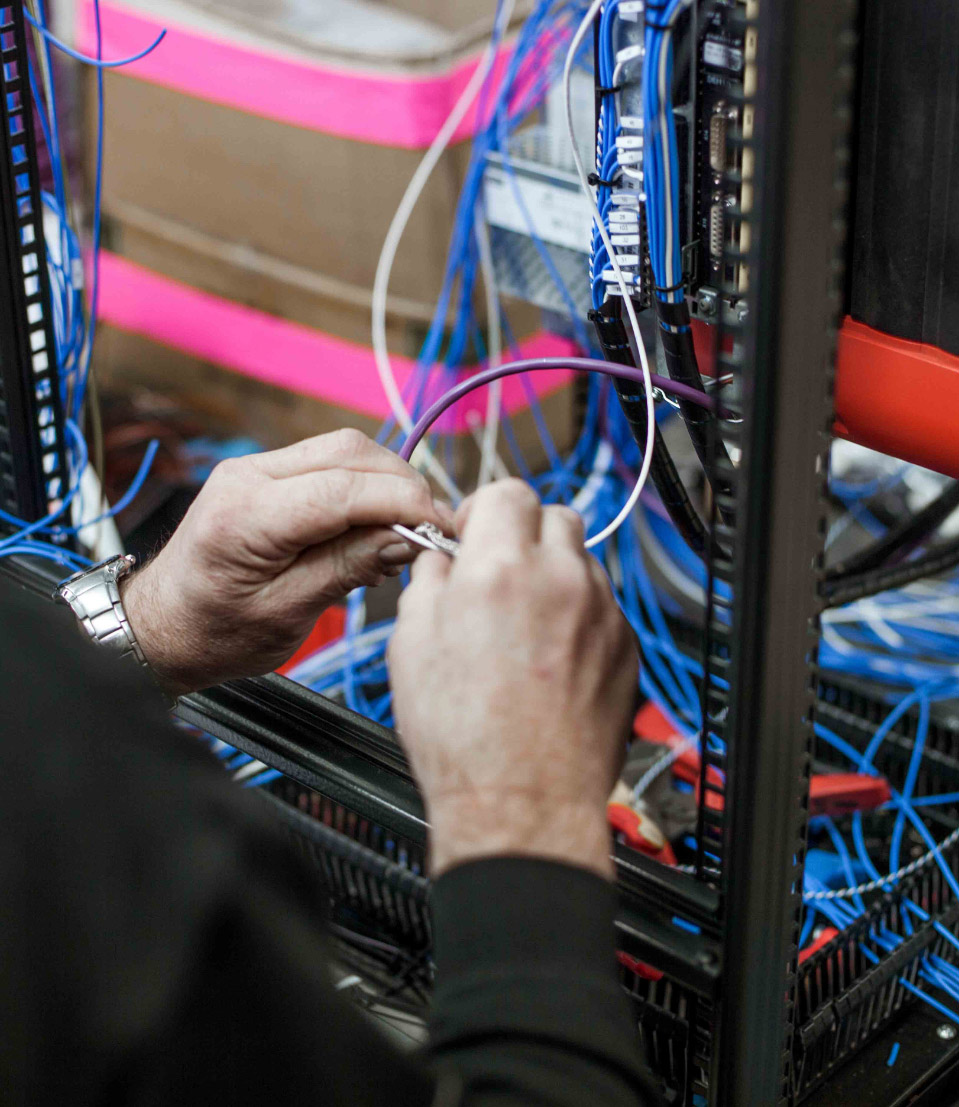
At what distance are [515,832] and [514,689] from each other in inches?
2.5

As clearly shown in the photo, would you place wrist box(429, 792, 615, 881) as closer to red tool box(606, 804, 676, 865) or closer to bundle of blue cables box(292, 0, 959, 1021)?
bundle of blue cables box(292, 0, 959, 1021)

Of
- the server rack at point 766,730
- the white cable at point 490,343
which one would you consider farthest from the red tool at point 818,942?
the white cable at point 490,343

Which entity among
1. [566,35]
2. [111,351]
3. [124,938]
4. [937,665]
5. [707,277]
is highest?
[566,35]

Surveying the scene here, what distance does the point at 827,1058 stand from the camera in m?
0.91

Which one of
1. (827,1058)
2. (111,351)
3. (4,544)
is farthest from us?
(111,351)

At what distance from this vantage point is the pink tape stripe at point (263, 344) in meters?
1.93

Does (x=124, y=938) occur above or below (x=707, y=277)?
below

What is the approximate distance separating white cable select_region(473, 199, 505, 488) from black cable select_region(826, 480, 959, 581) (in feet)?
1.62

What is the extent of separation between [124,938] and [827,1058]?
664 millimetres

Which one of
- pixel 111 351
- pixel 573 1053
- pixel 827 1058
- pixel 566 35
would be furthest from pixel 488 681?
pixel 111 351

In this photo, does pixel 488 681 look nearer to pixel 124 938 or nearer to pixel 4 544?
pixel 124 938

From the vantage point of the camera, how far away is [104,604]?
879 millimetres

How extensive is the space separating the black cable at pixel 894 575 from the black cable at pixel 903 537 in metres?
0.01

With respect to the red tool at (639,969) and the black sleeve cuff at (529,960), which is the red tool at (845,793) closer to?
the red tool at (639,969)
